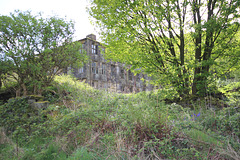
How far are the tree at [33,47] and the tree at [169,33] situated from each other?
2.40 m

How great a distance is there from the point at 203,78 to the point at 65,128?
5.63m

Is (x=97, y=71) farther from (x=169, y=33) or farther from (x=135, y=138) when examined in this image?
(x=135, y=138)

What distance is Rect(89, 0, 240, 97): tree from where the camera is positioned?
6730 millimetres

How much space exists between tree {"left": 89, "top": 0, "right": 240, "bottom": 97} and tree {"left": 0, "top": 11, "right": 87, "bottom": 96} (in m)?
2.40

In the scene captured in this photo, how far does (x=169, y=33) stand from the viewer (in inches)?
320

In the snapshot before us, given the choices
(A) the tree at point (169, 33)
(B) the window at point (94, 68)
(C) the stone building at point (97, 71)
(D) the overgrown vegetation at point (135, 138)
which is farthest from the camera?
(B) the window at point (94, 68)

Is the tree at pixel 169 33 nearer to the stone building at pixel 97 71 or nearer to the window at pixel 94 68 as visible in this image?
the stone building at pixel 97 71

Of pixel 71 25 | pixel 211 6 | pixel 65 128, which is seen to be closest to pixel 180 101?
pixel 211 6

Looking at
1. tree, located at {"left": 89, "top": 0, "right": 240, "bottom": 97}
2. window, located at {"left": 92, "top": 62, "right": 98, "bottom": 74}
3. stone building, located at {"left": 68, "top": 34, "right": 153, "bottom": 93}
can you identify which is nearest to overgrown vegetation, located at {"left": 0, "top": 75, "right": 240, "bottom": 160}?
tree, located at {"left": 89, "top": 0, "right": 240, "bottom": 97}

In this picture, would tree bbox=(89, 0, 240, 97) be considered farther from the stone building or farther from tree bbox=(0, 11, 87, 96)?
the stone building

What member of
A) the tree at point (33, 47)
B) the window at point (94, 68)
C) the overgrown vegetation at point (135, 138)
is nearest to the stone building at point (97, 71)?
the window at point (94, 68)

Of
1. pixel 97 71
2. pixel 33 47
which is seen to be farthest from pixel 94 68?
pixel 33 47

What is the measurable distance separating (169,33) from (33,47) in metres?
6.54

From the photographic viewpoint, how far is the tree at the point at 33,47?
7.41m
